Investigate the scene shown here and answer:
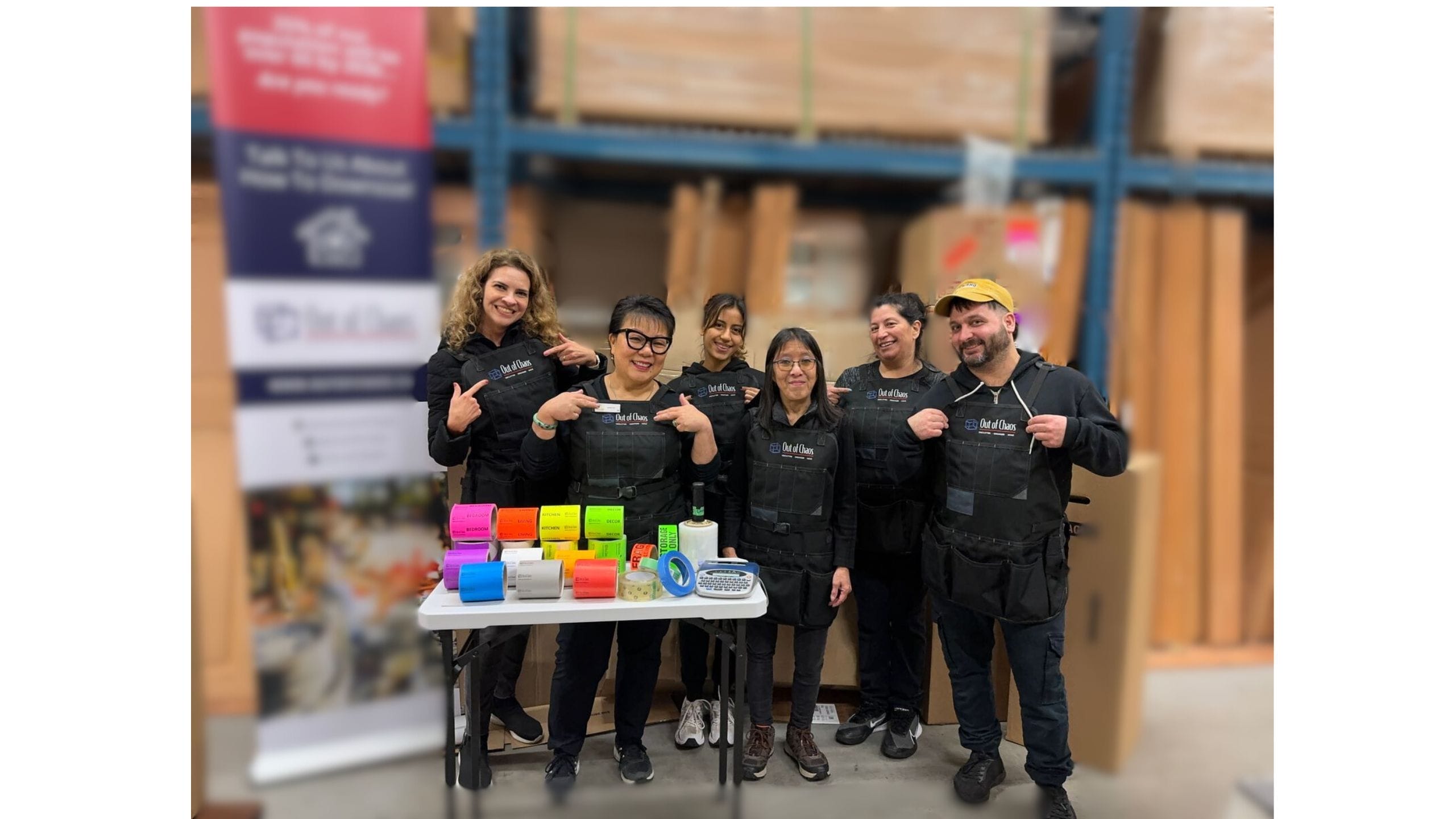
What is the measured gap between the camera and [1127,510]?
7.14 feet

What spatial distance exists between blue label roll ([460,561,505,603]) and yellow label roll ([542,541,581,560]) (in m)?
0.16

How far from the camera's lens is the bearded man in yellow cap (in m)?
1.93

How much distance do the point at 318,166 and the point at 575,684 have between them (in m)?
1.58

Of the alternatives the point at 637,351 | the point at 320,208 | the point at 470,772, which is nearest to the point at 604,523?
the point at 637,351

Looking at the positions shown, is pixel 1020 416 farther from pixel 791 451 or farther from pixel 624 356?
pixel 624 356

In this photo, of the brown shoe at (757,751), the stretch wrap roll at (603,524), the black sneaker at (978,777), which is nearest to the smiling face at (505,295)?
the stretch wrap roll at (603,524)

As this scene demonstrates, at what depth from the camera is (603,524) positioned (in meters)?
1.93

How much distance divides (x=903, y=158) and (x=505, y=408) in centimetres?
143

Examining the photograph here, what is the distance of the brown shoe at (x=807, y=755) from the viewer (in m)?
2.29

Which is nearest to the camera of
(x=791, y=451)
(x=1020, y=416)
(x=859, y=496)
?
(x=1020, y=416)

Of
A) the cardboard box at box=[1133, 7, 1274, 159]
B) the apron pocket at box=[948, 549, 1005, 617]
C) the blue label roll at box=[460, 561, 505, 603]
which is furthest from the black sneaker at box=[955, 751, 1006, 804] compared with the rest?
the cardboard box at box=[1133, 7, 1274, 159]

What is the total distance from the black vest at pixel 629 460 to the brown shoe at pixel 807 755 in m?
0.86

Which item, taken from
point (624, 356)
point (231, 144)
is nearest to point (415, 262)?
point (231, 144)

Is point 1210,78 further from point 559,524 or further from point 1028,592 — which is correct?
point 559,524
